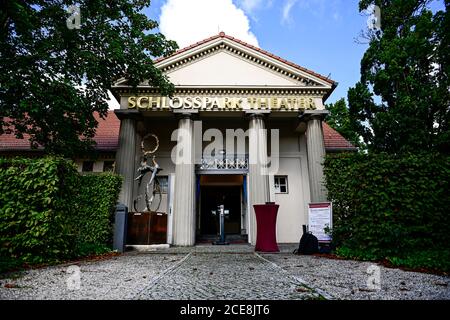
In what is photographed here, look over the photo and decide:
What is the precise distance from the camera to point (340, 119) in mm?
25547

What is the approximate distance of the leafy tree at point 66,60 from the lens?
293 inches

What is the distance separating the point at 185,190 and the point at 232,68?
6942 mm

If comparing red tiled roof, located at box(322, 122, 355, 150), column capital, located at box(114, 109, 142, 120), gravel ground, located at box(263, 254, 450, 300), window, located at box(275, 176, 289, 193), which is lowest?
gravel ground, located at box(263, 254, 450, 300)

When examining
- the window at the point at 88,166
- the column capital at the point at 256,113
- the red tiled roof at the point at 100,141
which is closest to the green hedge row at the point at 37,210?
the red tiled roof at the point at 100,141

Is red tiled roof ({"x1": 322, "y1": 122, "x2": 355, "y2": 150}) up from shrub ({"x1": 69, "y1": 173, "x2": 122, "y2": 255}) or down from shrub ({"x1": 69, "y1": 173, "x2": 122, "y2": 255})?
up

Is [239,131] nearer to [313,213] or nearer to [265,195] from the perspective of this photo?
[265,195]

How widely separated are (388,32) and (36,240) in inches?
683

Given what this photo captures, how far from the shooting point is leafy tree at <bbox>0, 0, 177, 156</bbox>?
745cm

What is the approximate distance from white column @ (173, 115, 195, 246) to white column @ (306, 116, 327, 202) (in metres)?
5.66

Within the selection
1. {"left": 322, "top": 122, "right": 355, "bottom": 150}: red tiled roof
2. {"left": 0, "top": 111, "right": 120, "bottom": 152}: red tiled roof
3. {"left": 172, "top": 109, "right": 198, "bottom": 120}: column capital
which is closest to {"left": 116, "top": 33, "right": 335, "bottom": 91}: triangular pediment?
{"left": 172, "top": 109, "right": 198, "bottom": 120}: column capital

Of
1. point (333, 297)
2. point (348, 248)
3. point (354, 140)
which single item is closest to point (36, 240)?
point (333, 297)

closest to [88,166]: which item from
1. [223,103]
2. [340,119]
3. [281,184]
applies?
[223,103]

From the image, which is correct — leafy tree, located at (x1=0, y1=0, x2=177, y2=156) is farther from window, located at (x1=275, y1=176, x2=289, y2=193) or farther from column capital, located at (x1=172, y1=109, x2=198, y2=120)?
window, located at (x1=275, y1=176, x2=289, y2=193)

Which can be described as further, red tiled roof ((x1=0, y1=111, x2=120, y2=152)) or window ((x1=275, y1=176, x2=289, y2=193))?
window ((x1=275, y1=176, x2=289, y2=193))
